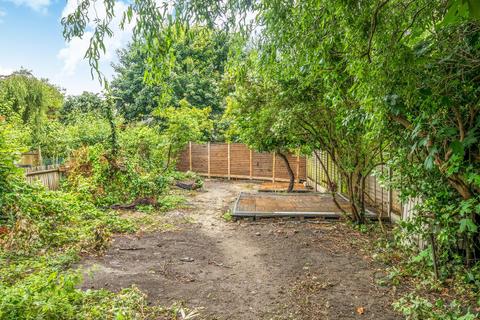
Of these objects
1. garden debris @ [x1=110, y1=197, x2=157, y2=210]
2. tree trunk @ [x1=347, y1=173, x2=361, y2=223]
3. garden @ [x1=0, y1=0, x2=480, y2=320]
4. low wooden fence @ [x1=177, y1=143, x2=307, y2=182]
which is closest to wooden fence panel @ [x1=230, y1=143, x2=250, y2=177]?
low wooden fence @ [x1=177, y1=143, x2=307, y2=182]

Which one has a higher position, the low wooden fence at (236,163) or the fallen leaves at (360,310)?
the low wooden fence at (236,163)

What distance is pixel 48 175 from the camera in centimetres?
799

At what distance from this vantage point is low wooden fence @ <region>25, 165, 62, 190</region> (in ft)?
24.9

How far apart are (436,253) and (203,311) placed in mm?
2685

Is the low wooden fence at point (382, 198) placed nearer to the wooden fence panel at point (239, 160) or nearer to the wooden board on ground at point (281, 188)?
the wooden board on ground at point (281, 188)

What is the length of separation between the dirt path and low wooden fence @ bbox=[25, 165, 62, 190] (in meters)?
3.89

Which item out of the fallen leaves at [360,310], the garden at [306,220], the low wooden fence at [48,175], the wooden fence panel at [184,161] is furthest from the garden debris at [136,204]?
the wooden fence panel at [184,161]

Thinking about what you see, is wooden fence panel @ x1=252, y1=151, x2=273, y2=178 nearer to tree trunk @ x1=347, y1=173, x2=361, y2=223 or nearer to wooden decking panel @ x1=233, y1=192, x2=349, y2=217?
wooden decking panel @ x1=233, y1=192, x2=349, y2=217

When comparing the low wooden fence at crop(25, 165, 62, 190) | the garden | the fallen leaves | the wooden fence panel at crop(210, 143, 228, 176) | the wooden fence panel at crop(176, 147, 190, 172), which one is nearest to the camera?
the garden

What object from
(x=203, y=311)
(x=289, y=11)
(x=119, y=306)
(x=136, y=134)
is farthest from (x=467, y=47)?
(x=136, y=134)

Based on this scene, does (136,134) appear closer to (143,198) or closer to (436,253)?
(143,198)

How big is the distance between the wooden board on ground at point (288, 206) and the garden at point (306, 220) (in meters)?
0.27

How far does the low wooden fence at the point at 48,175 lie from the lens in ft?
24.9

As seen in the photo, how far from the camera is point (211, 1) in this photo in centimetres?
246
